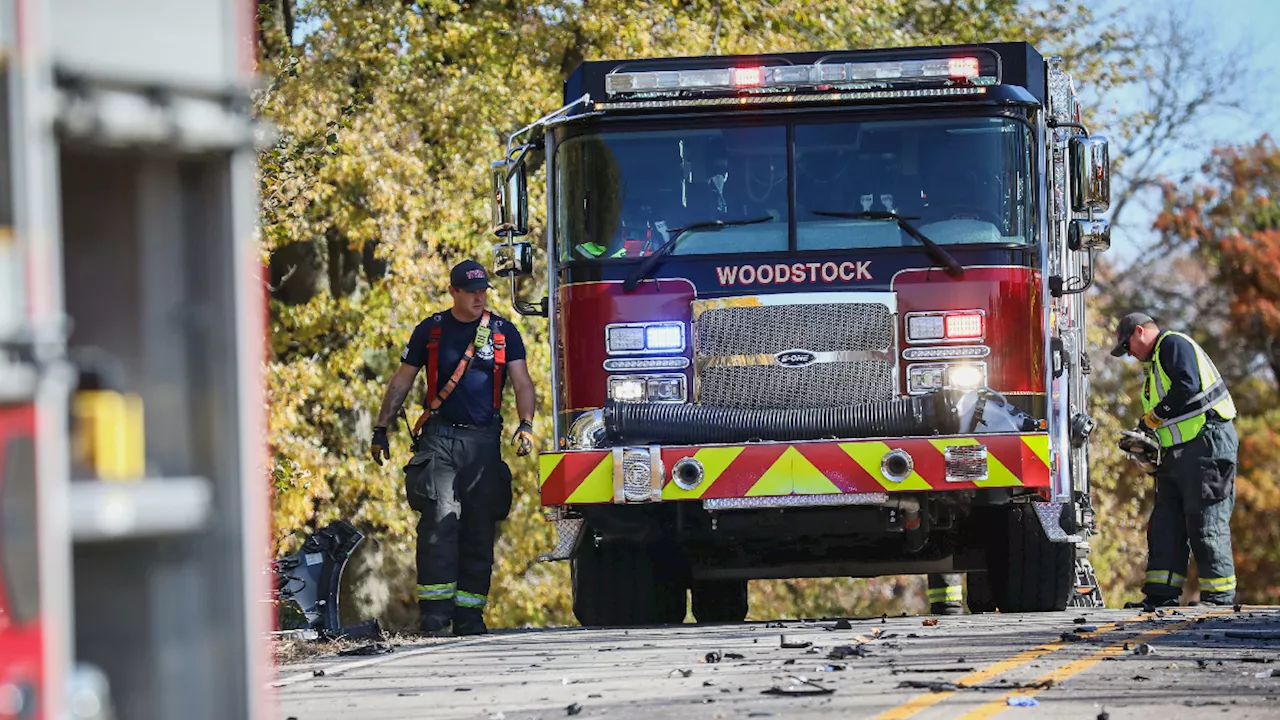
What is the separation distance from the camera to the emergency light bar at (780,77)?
10852 mm

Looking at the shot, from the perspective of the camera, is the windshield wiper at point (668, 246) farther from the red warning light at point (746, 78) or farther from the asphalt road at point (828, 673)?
the asphalt road at point (828, 673)

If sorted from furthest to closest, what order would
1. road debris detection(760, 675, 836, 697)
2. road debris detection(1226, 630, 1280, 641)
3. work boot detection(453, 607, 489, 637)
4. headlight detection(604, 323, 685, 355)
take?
work boot detection(453, 607, 489, 637) → headlight detection(604, 323, 685, 355) → road debris detection(1226, 630, 1280, 641) → road debris detection(760, 675, 836, 697)

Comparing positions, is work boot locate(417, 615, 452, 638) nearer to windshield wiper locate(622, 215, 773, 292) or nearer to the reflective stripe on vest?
windshield wiper locate(622, 215, 773, 292)

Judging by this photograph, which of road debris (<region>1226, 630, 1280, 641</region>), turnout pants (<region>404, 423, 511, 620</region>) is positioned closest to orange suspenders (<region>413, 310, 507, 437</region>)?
turnout pants (<region>404, 423, 511, 620</region>)

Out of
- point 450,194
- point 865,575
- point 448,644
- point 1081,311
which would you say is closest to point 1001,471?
point 865,575

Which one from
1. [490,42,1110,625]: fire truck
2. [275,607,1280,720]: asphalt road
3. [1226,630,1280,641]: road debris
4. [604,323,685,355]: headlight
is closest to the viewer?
[275,607,1280,720]: asphalt road

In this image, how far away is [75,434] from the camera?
3023 millimetres

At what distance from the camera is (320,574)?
1096 cm

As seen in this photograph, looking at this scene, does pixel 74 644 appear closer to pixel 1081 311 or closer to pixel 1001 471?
pixel 1001 471

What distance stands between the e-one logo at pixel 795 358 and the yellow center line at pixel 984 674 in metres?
1.93

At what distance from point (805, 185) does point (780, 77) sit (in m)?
0.57

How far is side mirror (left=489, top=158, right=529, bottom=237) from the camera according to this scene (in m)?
11.2

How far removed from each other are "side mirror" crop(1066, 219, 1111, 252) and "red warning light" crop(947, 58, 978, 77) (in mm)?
930

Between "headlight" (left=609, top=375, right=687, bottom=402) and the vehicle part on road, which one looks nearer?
"headlight" (left=609, top=375, right=687, bottom=402)
